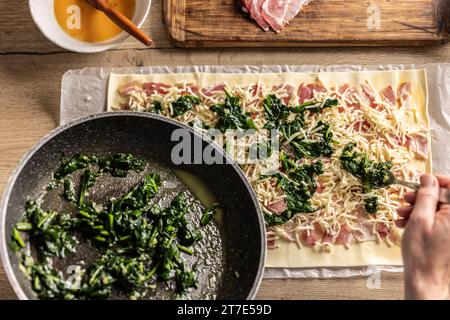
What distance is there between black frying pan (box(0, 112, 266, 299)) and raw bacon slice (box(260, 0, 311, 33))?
3.44 ft

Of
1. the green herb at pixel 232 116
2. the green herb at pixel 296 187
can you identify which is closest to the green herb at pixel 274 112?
the green herb at pixel 232 116

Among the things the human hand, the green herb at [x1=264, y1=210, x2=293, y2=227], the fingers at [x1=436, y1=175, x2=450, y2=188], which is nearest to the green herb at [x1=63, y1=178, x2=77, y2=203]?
the green herb at [x1=264, y1=210, x2=293, y2=227]

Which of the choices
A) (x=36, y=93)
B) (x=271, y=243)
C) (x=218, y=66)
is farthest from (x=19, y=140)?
(x=271, y=243)

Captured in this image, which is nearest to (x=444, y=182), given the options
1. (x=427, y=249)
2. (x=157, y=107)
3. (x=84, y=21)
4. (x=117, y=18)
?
(x=427, y=249)

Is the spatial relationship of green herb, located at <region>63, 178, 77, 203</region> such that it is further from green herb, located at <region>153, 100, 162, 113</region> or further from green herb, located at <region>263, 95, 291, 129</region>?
green herb, located at <region>263, 95, 291, 129</region>

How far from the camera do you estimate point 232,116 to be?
10.2 feet

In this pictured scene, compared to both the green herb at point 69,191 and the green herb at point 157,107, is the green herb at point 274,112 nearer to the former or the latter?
the green herb at point 157,107

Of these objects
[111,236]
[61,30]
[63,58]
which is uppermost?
[61,30]

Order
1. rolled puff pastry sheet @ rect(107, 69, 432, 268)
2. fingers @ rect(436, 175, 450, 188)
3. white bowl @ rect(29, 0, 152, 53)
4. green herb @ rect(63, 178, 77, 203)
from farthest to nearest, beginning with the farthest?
rolled puff pastry sheet @ rect(107, 69, 432, 268) → white bowl @ rect(29, 0, 152, 53) → green herb @ rect(63, 178, 77, 203) → fingers @ rect(436, 175, 450, 188)

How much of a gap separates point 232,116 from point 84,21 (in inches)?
44.7

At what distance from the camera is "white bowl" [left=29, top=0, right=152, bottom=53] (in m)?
3.08

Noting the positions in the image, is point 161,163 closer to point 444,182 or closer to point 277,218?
point 277,218

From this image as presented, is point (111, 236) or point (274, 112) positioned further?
point (274, 112)

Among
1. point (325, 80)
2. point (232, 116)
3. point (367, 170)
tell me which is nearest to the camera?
point (367, 170)
